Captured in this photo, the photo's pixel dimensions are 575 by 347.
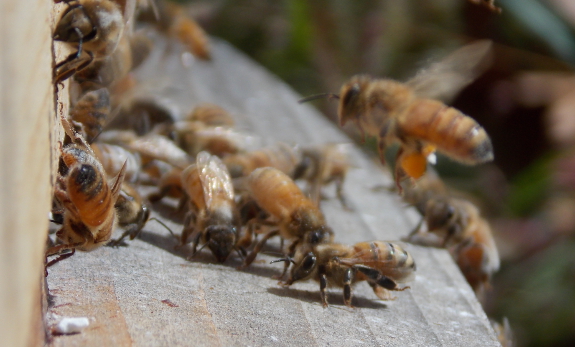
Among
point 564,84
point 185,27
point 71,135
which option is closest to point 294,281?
point 71,135

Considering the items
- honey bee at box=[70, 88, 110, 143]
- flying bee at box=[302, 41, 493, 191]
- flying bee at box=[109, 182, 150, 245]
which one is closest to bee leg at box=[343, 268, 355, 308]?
flying bee at box=[302, 41, 493, 191]

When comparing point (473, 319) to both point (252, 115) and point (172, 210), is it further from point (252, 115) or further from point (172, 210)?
point (252, 115)

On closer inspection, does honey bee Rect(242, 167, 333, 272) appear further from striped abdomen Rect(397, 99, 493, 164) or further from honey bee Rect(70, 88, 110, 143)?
honey bee Rect(70, 88, 110, 143)

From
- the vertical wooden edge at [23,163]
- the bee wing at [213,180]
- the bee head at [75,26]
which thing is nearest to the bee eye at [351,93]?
the bee wing at [213,180]

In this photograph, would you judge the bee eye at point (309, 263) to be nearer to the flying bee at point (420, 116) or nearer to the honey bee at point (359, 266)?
the honey bee at point (359, 266)

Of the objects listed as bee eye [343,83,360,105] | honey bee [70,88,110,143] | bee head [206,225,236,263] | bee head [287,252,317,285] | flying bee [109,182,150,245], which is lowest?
bee head [206,225,236,263]

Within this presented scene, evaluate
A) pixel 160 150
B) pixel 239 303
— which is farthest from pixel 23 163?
pixel 160 150
